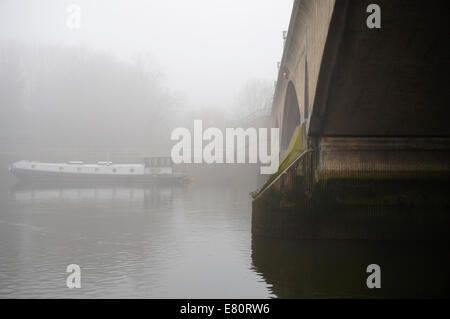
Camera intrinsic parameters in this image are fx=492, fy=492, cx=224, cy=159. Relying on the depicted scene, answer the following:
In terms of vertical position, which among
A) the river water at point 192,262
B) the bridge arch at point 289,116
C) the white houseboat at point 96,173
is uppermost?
the bridge arch at point 289,116

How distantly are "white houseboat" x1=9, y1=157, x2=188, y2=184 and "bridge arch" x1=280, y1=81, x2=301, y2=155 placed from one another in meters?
16.3

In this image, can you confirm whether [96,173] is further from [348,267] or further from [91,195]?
[348,267]

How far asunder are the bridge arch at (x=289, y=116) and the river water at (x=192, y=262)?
294 inches

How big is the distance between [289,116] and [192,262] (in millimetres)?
16127

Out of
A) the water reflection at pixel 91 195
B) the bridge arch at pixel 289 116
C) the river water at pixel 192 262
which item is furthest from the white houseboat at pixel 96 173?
the river water at pixel 192 262

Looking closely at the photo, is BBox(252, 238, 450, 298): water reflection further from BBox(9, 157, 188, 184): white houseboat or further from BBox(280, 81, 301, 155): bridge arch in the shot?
BBox(9, 157, 188, 184): white houseboat

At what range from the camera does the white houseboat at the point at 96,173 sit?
42.6 metres

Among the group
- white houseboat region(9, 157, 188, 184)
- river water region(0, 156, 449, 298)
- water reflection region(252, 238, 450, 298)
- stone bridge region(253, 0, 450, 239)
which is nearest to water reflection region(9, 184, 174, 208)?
white houseboat region(9, 157, 188, 184)

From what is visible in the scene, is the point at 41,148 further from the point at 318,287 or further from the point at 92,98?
the point at 318,287

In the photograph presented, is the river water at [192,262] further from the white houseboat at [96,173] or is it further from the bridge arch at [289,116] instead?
the white houseboat at [96,173]

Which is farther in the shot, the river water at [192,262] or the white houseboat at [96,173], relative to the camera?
the white houseboat at [96,173]

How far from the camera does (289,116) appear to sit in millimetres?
27703

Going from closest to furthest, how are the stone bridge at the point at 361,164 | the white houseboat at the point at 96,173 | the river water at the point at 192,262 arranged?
the river water at the point at 192,262, the stone bridge at the point at 361,164, the white houseboat at the point at 96,173

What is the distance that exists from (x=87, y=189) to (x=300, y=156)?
2804 cm
